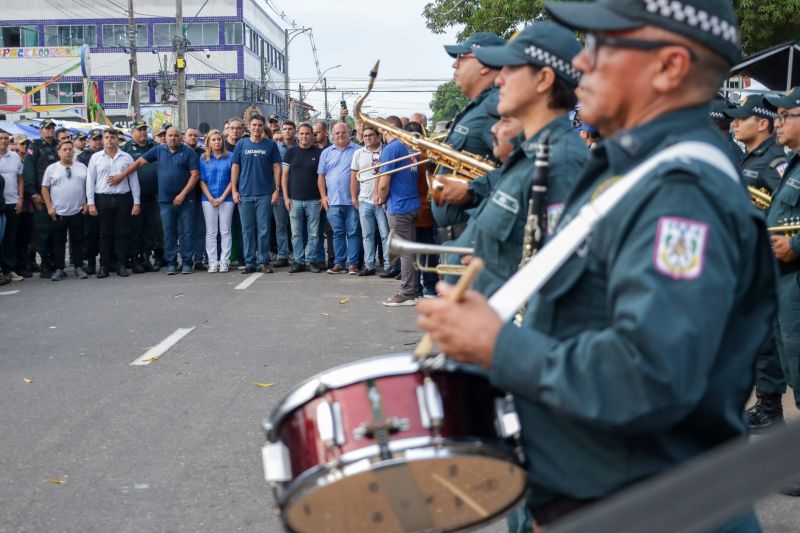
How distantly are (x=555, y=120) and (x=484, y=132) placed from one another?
227cm

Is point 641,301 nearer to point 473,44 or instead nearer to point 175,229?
point 473,44

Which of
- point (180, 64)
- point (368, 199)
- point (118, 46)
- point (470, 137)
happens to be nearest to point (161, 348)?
point (470, 137)

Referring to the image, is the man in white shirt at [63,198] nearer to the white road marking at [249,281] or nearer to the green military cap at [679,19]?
the white road marking at [249,281]

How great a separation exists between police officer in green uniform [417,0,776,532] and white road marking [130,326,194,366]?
21.6 feet

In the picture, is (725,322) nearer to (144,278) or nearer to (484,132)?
(484,132)

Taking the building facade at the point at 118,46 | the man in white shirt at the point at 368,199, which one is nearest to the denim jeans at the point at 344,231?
the man in white shirt at the point at 368,199

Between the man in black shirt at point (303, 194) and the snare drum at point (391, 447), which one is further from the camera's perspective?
the man in black shirt at point (303, 194)

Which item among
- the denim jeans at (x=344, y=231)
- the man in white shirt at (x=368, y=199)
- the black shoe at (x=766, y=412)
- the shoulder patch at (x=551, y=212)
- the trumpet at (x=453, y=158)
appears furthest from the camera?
the denim jeans at (x=344, y=231)

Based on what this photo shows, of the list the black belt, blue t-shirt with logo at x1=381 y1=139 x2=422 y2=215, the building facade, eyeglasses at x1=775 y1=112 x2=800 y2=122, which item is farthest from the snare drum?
the building facade

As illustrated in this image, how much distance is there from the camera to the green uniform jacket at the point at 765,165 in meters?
6.58

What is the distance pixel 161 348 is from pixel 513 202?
20.3 feet

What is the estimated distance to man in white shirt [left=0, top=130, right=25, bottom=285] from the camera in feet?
45.3

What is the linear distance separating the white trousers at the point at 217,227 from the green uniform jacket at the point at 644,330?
12821 mm

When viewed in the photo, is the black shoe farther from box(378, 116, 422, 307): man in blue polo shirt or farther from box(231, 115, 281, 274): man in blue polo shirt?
box(231, 115, 281, 274): man in blue polo shirt
